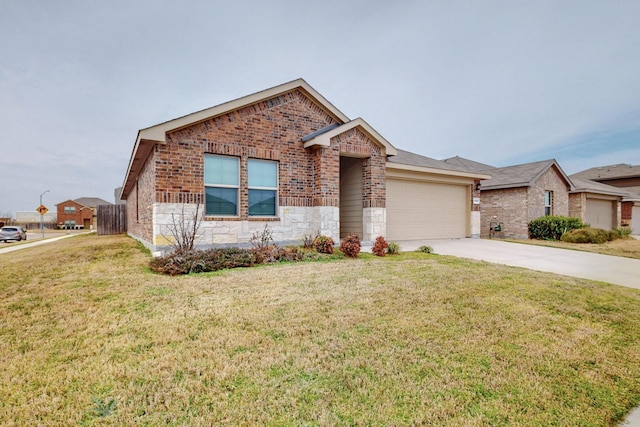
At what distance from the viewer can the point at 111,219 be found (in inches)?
847

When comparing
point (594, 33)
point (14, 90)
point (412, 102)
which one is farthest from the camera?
point (412, 102)

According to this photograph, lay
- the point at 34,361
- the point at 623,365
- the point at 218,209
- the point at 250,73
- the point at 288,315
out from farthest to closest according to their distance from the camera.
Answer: the point at 250,73 < the point at 218,209 < the point at 288,315 < the point at 623,365 < the point at 34,361

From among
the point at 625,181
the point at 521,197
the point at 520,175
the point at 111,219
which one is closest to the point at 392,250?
the point at 521,197

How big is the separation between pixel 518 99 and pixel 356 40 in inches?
398

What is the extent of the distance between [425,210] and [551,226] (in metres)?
7.45

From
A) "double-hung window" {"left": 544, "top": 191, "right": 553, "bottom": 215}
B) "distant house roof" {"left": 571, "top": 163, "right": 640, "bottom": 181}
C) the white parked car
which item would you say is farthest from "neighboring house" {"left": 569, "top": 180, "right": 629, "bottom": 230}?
the white parked car

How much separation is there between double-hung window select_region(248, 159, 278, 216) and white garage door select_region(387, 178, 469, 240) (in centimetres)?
514

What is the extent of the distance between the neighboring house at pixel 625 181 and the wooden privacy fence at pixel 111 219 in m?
38.3

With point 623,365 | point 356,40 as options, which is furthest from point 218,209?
point 356,40

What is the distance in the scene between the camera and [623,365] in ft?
9.95

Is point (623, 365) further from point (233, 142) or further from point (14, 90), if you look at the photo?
point (14, 90)

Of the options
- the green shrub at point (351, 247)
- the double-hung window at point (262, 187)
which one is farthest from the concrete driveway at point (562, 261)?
the double-hung window at point (262, 187)

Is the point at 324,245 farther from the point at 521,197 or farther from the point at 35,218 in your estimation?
the point at 35,218

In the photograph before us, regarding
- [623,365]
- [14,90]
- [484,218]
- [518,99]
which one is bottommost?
[623,365]
